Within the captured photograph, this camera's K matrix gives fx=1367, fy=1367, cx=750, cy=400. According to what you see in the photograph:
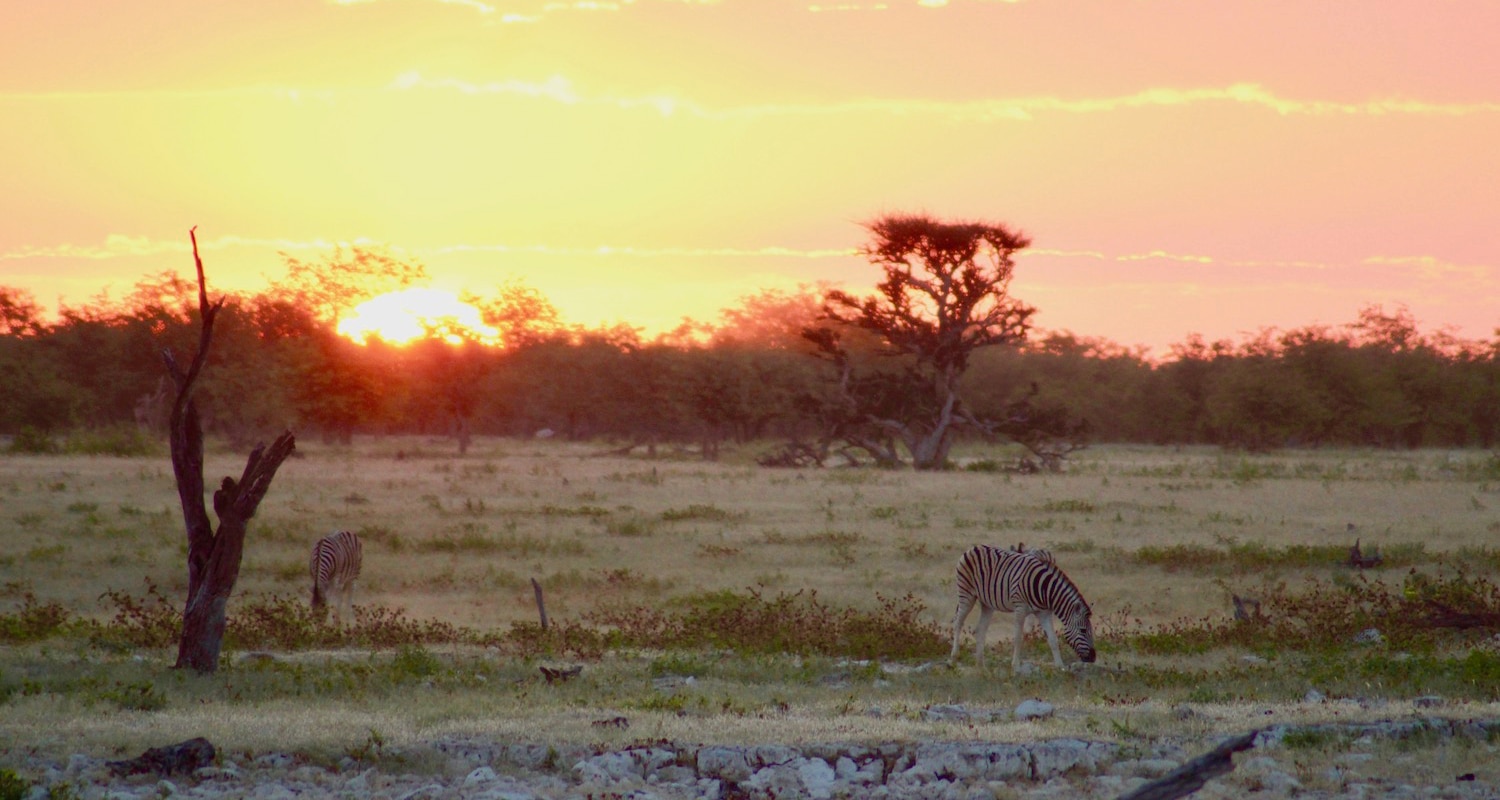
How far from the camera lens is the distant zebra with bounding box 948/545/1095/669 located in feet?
45.0

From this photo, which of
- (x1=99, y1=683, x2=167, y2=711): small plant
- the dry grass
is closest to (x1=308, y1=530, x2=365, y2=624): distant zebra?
the dry grass

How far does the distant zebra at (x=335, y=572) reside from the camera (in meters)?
17.8

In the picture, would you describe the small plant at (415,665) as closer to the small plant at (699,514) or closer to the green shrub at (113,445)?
the small plant at (699,514)

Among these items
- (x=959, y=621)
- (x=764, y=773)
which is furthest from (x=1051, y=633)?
(x=764, y=773)

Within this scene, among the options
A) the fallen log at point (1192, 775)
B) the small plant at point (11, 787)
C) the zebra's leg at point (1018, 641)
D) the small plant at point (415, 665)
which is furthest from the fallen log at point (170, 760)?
the zebra's leg at point (1018, 641)

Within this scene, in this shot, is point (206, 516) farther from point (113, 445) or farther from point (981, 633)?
point (113, 445)

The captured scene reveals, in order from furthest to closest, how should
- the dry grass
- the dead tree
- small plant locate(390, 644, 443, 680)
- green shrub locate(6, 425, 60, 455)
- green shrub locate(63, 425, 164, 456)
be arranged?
1. green shrub locate(63, 425, 164, 456)
2. green shrub locate(6, 425, 60, 455)
3. the dry grass
4. small plant locate(390, 644, 443, 680)
5. the dead tree

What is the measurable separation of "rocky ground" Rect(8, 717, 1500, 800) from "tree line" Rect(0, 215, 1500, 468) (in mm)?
42315

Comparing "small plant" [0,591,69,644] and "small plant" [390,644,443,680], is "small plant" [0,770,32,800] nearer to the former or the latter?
"small plant" [390,644,443,680]

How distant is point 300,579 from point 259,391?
4367 centimetres

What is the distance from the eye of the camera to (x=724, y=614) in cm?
1611

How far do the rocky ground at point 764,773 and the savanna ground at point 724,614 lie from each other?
0.23 meters

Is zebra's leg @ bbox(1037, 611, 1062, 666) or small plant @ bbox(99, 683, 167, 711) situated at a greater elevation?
zebra's leg @ bbox(1037, 611, 1062, 666)

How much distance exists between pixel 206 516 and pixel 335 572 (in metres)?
5.40
